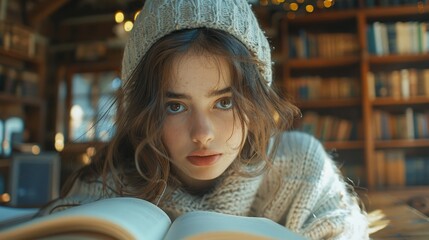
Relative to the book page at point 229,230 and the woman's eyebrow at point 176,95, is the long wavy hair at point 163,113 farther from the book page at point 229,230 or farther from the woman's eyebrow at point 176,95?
the book page at point 229,230

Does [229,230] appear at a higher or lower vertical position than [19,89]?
higher

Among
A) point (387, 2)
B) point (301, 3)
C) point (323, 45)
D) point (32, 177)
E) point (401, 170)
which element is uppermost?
point (387, 2)

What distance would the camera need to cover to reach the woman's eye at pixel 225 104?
72 cm

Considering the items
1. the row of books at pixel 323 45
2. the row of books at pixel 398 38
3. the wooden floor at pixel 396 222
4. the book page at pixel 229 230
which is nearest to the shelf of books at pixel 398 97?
Answer: the row of books at pixel 398 38

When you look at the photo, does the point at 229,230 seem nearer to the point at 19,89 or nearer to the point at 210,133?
the point at 210,133

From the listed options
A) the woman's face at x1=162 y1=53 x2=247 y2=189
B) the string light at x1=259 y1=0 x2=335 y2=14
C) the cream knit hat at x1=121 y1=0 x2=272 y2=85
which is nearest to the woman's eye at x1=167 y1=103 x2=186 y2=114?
the woman's face at x1=162 y1=53 x2=247 y2=189

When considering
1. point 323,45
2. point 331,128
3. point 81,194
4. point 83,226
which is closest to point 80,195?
point 81,194

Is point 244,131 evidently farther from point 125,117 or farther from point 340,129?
point 340,129

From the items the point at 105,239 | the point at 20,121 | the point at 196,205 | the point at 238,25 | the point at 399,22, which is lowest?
the point at 20,121

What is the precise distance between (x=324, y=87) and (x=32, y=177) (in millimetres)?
2475

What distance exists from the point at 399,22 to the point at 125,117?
3.35 metres

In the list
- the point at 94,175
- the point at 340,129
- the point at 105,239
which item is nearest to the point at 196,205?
the point at 94,175

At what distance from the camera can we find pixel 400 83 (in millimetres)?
3277

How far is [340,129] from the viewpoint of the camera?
3.41 metres
